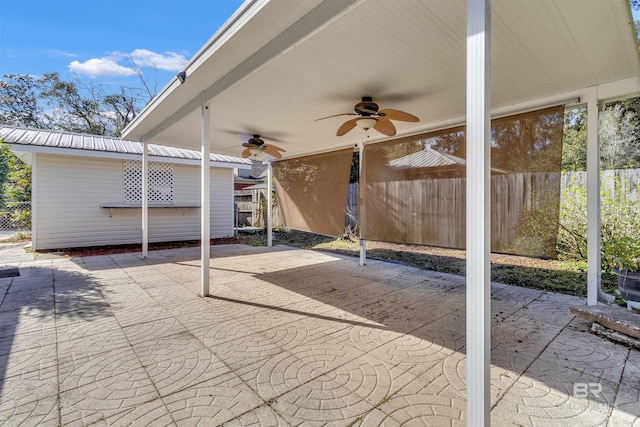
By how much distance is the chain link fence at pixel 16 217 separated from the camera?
9819 mm

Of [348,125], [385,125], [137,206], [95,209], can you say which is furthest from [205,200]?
[95,209]

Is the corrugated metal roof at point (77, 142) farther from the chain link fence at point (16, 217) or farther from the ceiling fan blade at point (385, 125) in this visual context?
the ceiling fan blade at point (385, 125)

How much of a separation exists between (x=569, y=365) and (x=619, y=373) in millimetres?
288

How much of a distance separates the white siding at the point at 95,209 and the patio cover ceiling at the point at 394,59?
14.2ft

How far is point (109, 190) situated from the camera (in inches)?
313

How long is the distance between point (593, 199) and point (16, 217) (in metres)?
15.0

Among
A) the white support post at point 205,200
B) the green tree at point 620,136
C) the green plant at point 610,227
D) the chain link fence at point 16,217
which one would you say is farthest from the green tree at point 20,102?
the green tree at point 620,136

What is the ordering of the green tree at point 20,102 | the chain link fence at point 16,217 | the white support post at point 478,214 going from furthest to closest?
the green tree at point 20,102
the chain link fence at point 16,217
the white support post at point 478,214

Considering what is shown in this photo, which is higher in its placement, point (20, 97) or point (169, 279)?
point (20, 97)

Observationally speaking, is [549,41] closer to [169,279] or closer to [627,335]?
[627,335]

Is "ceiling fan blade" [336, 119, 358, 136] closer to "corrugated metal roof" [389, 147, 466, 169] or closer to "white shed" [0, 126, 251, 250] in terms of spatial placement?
"corrugated metal roof" [389, 147, 466, 169]

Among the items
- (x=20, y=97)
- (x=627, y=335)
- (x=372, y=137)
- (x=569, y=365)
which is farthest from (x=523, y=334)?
(x=20, y=97)

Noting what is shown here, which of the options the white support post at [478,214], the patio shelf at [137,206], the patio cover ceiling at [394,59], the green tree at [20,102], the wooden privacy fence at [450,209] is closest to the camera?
the white support post at [478,214]

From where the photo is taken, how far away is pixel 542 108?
3725 mm
